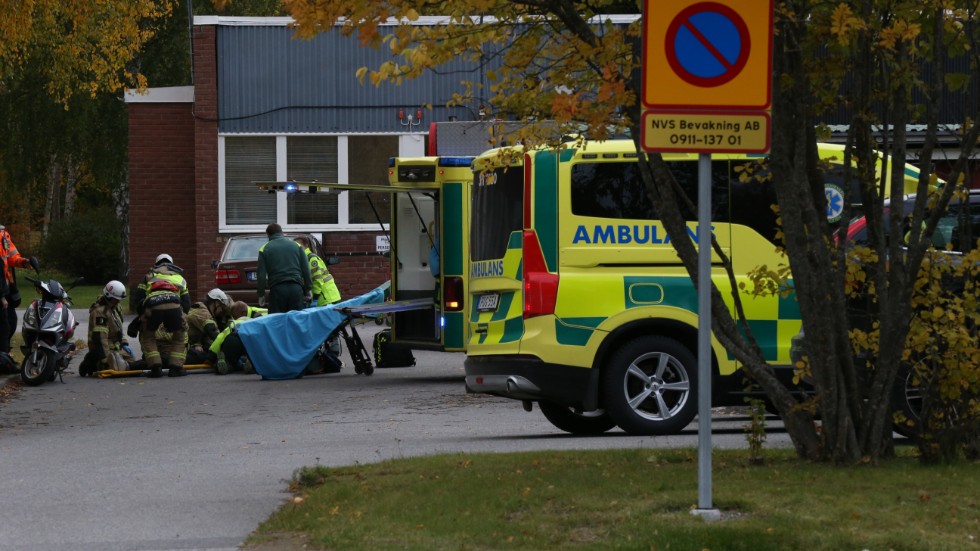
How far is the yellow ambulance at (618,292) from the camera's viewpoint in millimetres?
11281

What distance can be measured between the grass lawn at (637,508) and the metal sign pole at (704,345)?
0.42ft

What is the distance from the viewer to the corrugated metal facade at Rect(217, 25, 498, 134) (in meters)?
30.2

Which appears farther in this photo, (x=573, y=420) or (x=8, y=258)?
(x=8, y=258)

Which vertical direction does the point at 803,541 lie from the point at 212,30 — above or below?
below

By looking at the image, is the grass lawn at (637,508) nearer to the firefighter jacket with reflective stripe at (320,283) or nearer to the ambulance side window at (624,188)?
the ambulance side window at (624,188)

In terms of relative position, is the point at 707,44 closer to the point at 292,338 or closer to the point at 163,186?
the point at 292,338

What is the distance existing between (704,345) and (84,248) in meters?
45.4

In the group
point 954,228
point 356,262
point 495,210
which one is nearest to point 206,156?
point 356,262

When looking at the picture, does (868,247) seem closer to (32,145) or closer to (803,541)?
(803,541)

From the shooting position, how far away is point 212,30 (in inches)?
1182

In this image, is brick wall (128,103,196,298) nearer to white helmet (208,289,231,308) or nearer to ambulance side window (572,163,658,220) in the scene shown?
white helmet (208,289,231,308)

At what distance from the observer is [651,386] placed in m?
11.4

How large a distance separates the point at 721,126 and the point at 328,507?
2939mm

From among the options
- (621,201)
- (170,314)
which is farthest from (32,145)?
(621,201)
